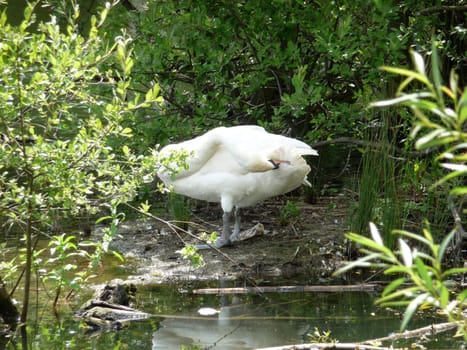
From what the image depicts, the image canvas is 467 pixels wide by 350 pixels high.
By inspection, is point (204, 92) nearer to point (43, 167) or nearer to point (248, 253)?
point (248, 253)

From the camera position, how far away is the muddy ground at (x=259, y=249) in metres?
6.44

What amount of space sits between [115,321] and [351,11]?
3423mm

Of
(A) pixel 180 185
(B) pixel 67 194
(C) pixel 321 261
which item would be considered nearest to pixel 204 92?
(A) pixel 180 185

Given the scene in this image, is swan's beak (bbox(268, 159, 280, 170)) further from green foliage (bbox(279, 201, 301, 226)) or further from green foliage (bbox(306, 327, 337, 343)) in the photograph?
green foliage (bbox(306, 327, 337, 343))

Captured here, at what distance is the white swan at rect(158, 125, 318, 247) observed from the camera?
660 cm

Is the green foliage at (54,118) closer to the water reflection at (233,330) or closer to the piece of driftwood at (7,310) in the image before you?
the piece of driftwood at (7,310)

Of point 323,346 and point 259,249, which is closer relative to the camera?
point 323,346

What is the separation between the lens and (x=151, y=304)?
5.65 m

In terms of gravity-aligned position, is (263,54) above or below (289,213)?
above

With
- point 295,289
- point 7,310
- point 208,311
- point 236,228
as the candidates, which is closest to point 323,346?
point 208,311

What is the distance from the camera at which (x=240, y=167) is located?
679cm

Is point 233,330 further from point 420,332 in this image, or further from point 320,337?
point 420,332

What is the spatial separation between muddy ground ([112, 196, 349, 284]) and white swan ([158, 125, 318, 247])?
323 millimetres

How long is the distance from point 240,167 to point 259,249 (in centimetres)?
72
